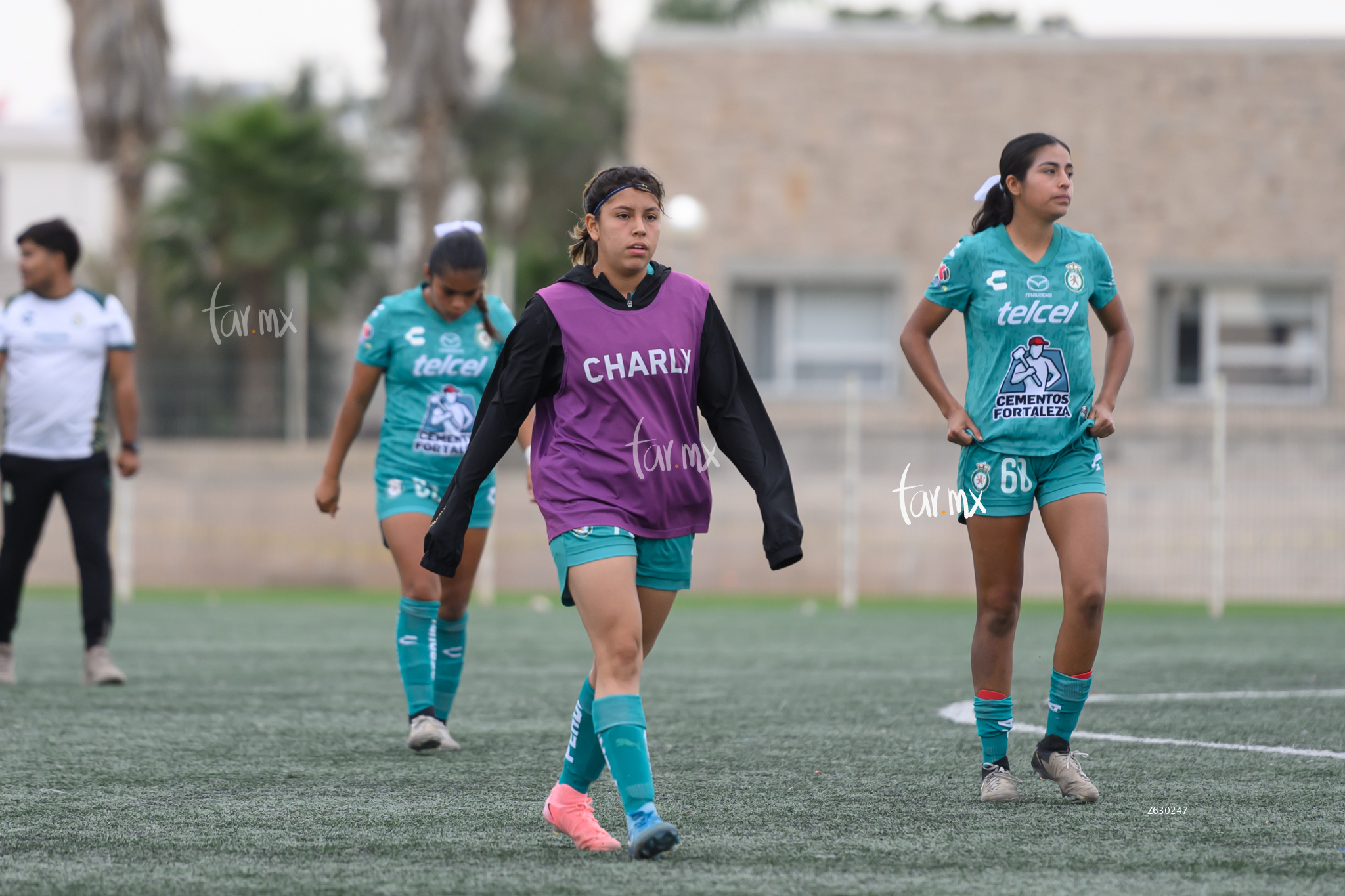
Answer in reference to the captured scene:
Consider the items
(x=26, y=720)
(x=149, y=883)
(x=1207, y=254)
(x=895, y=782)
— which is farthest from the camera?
(x=1207, y=254)

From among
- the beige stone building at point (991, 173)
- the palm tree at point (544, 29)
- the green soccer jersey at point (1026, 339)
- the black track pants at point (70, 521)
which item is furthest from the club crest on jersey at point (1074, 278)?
the palm tree at point (544, 29)

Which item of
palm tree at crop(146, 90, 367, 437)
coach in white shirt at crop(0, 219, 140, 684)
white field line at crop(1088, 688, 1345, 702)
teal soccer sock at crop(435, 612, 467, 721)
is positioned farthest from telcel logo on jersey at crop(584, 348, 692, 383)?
palm tree at crop(146, 90, 367, 437)

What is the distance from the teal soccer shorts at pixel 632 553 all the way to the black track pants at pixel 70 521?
457 centimetres

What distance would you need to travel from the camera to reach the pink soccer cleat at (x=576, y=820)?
466 centimetres

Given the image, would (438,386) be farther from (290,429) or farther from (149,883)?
(290,429)

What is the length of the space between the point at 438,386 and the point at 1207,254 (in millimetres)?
17141

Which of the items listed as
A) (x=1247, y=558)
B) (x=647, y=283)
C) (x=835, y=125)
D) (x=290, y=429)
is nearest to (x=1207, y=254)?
(x=835, y=125)

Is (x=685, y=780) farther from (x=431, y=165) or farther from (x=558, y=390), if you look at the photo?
(x=431, y=165)

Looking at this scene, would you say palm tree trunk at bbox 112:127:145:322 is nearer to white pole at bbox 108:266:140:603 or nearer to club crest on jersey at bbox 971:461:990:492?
white pole at bbox 108:266:140:603

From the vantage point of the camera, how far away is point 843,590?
16109mm

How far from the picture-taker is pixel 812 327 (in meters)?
22.9

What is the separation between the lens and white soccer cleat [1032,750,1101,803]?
5352mm

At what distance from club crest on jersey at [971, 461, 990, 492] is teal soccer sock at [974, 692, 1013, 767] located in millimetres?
676

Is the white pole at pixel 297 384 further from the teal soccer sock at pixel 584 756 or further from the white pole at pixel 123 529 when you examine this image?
the teal soccer sock at pixel 584 756
